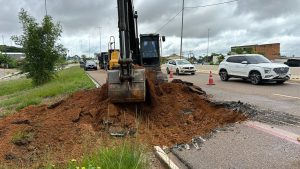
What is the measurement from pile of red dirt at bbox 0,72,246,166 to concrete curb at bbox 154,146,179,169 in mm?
521

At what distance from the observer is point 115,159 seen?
5.80 metres

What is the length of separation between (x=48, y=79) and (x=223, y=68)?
1608 centimetres

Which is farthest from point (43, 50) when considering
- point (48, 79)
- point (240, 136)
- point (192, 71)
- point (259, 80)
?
point (240, 136)

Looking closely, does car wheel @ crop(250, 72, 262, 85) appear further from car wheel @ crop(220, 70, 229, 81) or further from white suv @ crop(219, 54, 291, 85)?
car wheel @ crop(220, 70, 229, 81)

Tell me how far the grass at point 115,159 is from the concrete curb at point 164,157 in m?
0.54

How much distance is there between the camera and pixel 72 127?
9.22 m

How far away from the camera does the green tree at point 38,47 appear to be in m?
32.6

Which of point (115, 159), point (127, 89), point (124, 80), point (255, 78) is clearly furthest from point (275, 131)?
point (255, 78)

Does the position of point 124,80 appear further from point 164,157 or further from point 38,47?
point 38,47

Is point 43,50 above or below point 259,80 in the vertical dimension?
above

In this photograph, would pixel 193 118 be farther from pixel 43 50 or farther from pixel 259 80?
pixel 43 50

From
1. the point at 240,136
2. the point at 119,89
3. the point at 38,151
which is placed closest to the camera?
the point at 38,151

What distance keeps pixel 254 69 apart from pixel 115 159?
700 inches

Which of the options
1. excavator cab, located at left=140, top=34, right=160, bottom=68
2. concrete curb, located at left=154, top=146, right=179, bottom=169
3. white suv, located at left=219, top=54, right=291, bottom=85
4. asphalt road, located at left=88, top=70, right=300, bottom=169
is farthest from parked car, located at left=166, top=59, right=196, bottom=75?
concrete curb, located at left=154, top=146, right=179, bottom=169
